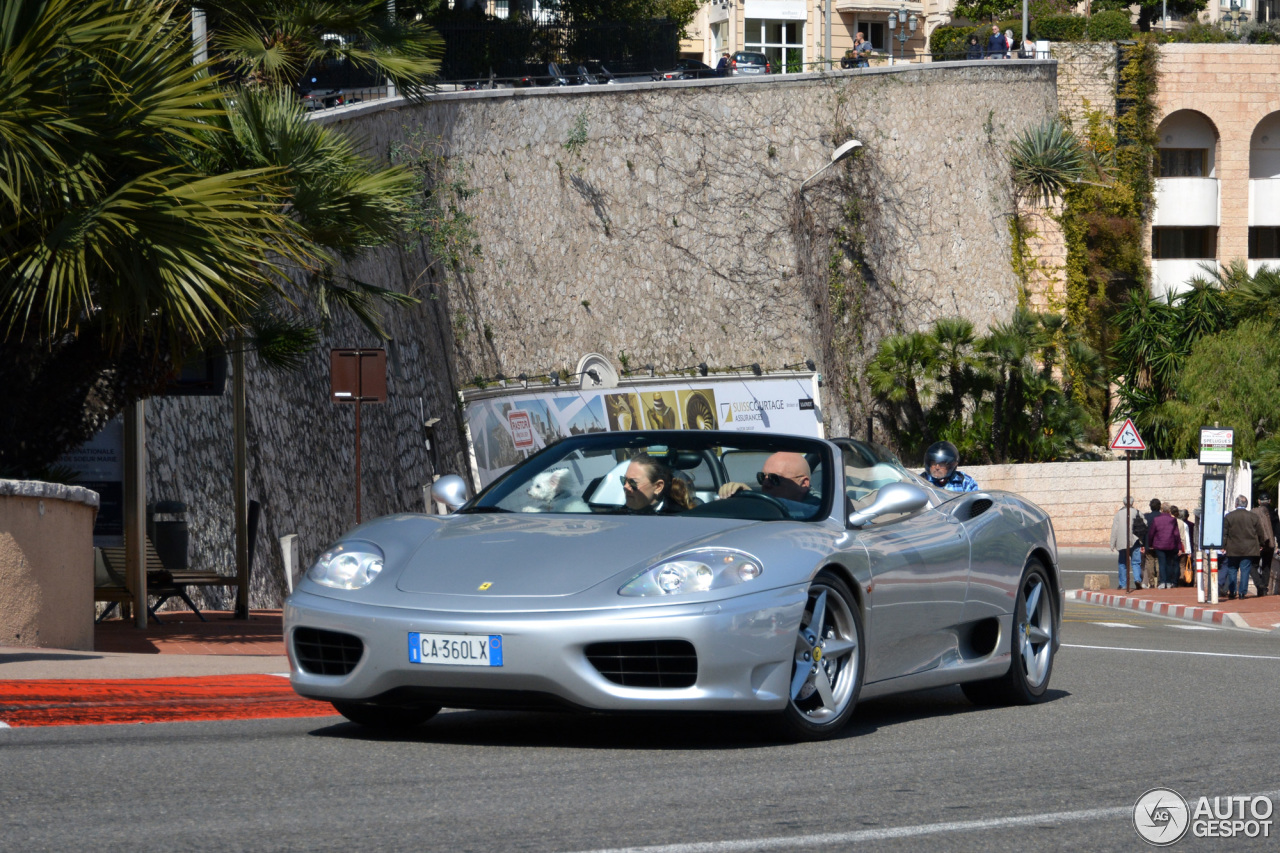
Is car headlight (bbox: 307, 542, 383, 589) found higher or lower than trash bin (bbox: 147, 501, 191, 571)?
higher

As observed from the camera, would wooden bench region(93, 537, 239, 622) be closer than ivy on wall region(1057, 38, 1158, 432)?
Yes

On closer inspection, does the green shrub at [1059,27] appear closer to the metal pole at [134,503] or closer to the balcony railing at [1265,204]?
the balcony railing at [1265,204]

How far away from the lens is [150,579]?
1455 centimetres

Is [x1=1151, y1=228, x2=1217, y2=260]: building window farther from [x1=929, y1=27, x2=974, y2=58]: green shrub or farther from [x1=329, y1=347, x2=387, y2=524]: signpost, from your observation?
[x1=329, y1=347, x2=387, y2=524]: signpost

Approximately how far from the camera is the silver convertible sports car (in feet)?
19.5

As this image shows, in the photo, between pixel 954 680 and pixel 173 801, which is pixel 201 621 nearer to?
pixel 954 680

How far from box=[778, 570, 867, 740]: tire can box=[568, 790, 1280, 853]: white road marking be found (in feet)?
4.61

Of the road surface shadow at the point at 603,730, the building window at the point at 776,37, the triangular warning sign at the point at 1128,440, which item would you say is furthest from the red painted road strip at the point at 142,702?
the building window at the point at 776,37

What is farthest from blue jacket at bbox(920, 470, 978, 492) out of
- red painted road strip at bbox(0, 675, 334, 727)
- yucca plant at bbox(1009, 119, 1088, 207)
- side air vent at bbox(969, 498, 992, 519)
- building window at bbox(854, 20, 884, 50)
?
building window at bbox(854, 20, 884, 50)

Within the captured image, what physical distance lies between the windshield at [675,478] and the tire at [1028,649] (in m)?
1.70

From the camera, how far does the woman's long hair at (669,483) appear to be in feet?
23.1

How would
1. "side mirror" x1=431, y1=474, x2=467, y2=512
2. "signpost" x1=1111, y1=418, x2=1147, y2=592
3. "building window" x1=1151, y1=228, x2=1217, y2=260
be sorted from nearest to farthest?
"side mirror" x1=431, y1=474, x2=467, y2=512, "signpost" x1=1111, y1=418, x2=1147, y2=592, "building window" x1=1151, y1=228, x2=1217, y2=260

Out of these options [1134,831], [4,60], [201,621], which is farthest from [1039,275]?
[1134,831]

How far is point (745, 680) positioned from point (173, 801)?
7.05ft
